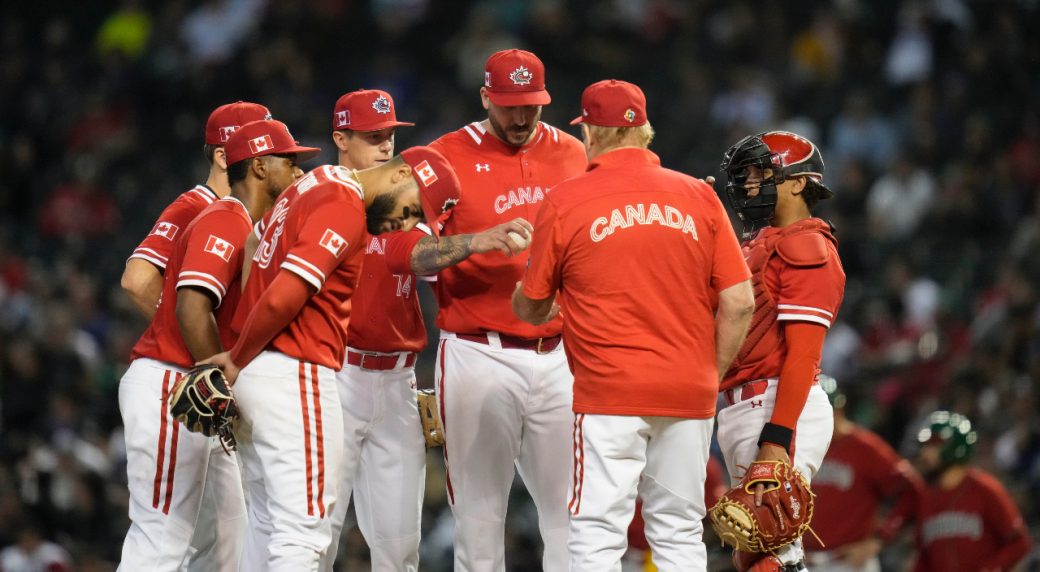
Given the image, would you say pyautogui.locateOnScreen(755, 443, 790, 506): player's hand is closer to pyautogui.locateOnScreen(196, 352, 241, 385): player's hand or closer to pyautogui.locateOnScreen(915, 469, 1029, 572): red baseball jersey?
pyautogui.locateOnScreen(196, 352, 241, 385): player's hand

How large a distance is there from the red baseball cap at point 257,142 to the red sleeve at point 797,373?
222 cm

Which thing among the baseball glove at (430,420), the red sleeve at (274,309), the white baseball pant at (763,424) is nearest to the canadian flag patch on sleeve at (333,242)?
the red sleeve at (274,309)

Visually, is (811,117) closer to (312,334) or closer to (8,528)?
A: (8,528)

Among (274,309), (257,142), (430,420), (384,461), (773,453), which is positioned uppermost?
(257,142)

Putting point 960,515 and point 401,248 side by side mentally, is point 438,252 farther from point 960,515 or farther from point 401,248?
point 960,515

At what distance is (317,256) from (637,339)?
1.22m

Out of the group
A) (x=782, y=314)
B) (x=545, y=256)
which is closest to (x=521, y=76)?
(x=545, y=256)

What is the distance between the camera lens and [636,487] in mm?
5168

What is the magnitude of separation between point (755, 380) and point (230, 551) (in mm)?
2413

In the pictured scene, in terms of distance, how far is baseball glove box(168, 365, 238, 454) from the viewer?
5.14m

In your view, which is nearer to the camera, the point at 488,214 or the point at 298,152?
the point at 298,152

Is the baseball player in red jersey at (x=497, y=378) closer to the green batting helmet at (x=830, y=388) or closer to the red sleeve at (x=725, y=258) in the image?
the red sleeve at (x=725, y=258)

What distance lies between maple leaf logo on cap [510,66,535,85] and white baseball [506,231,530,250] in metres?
0.88

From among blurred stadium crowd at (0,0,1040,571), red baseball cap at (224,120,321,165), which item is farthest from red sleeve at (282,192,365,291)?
blurred stadium crowd at (0,0,1040,571)
